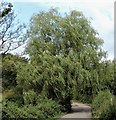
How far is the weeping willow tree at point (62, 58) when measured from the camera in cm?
1823

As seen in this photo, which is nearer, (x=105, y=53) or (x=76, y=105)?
(x=105, y=53)

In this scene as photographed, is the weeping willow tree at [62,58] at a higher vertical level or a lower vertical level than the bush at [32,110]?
higher

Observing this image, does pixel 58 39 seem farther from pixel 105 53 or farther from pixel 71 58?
pixel 105 53

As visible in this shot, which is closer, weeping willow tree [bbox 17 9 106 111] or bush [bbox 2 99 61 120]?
bush [bbox 2 99 61 120]

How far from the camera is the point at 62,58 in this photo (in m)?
18.4

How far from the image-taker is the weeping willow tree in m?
18.2

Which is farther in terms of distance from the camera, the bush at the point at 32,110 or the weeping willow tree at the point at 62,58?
the weeping willow tree at the point at 62,58

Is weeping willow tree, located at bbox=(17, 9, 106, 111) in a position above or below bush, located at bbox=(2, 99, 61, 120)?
above

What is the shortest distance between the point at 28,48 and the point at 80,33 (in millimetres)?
3318

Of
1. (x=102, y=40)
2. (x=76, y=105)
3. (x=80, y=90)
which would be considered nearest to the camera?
(x=80, y=90)

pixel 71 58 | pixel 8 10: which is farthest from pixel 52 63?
pixel 8 10

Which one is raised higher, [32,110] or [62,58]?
[62,58]

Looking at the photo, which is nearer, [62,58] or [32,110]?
[32,110]

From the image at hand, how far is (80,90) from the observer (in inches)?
722
